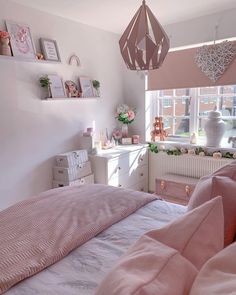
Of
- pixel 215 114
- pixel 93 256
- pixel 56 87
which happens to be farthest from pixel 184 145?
pixel 93 256

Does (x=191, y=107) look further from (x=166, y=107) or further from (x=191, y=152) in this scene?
(x=191, y=152)

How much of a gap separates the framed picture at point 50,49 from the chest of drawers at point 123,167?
119 centimetres

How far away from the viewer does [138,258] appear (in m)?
0.75

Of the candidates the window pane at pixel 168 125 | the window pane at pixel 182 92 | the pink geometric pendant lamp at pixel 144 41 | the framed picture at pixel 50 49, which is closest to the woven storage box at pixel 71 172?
the framed picture at pixel 50 49

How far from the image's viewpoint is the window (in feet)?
10.9

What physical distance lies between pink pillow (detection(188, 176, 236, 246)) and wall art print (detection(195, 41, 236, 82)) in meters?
2.10

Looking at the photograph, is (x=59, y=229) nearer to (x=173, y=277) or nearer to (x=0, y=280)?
(x=0, y=280)

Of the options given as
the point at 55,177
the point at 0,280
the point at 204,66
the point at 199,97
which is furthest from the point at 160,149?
the point at 0,280

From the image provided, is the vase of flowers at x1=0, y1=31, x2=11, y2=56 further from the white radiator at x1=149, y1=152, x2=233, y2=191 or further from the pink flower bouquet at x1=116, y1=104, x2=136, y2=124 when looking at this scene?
the white radiator at x1=149, y1=152, x2=233, y2=191

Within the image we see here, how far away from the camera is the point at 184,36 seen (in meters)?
3.31

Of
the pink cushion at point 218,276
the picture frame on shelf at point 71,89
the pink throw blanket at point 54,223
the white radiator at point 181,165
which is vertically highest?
the picture frame on shelf at point 71,89

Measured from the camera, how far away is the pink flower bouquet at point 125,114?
147 inches

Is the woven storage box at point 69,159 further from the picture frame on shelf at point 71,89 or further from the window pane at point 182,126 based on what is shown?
the window pane at point 182,126

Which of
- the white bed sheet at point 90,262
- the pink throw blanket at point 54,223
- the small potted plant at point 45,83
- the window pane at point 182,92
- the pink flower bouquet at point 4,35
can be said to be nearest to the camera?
the white bed sheet at point 90,262
